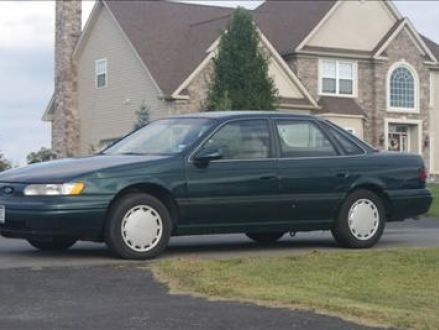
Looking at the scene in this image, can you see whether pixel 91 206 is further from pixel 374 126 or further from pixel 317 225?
pixel 374 126

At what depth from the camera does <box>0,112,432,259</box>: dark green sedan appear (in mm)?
9680

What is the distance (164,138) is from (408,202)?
10.1ft

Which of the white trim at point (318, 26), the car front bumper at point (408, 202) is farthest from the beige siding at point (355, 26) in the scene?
the car front bumper at point (408, 202)

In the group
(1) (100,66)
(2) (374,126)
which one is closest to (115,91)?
(1) (100,66)

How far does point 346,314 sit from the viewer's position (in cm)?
685

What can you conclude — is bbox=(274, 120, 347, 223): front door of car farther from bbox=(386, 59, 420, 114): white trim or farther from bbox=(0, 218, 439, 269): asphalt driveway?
bbox=(386, 59, 420, 114): white trim

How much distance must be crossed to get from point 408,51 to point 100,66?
12127 mm

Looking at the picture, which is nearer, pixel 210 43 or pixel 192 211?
pixel 192 211

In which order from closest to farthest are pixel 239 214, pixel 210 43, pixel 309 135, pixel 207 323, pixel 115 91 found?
1. pixel 207 323
2. pixel 239 214
3. pixel 309 135
4. pixel 210 43
5. pixel 115 91

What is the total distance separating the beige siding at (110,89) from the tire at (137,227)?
23.6 meters

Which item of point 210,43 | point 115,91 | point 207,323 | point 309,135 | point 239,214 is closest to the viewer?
point 207,323

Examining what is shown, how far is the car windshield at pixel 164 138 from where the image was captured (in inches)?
412

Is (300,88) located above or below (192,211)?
above

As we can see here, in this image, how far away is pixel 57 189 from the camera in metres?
9.55
